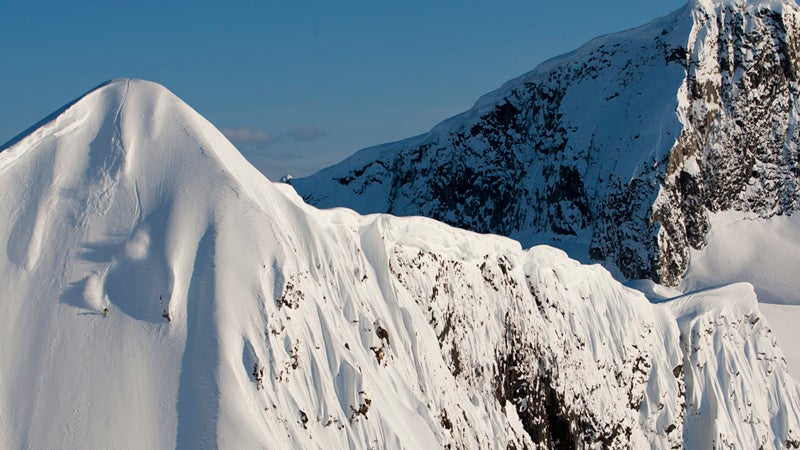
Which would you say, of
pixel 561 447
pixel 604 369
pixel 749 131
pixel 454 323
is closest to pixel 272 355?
pixel 454 323

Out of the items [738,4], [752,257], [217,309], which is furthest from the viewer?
[738,4]

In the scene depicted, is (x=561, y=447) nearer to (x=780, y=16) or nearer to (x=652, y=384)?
(x=652, y=384)

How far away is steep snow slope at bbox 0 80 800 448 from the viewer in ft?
59.7

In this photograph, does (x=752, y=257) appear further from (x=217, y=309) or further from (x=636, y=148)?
(x=217, y=309)

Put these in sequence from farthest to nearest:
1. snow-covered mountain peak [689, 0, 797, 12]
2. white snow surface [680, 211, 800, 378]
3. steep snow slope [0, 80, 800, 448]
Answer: snow-covered mountain peak [689, 0, 797, 12]
white snow surface [680, 211, 800, 378]
steep snow slope [0, 80, 800, 448]

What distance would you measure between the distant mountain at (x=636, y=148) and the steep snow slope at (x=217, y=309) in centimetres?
4451

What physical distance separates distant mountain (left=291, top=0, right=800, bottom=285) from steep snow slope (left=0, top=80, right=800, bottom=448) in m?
44.5

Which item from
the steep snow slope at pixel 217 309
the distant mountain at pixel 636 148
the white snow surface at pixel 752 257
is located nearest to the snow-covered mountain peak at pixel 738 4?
the distant mountain at pixel 636 148

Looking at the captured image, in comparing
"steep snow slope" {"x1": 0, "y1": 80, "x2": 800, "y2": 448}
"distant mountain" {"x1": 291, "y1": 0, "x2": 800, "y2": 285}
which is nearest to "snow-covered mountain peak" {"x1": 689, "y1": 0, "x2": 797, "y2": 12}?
"distant mountain" {"x1": 291, "y1": 0, "x2": 800, "y2": 285}

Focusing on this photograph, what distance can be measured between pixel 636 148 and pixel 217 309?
57187 mm

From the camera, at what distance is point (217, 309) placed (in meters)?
19.5

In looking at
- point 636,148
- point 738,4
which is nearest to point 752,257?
point 636,148

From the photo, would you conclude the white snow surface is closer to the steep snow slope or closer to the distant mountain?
the distant mountain

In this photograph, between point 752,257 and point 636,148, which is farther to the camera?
point 636,148
